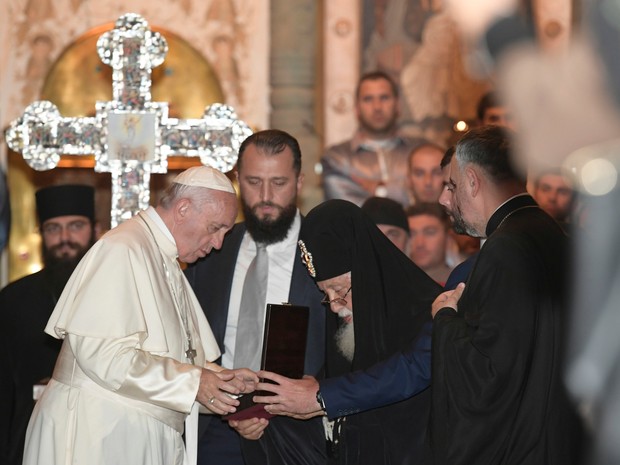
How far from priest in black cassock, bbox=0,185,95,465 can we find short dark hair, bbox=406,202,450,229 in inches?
127

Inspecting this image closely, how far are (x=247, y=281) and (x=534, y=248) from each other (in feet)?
5.19

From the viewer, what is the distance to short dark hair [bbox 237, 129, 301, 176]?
422 centimetres

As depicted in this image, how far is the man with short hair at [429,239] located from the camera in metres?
7.74

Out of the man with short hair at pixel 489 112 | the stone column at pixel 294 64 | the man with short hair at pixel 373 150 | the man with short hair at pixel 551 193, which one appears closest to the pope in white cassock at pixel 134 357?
the man with short hair at pixel 551 193

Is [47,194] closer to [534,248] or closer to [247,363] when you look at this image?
[247,363]

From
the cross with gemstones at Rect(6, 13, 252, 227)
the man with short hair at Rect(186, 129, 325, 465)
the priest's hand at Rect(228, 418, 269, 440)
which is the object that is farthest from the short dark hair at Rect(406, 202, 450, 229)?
the priest's hand at Rect(228, 418, 269, 440)

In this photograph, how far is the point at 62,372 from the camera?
3406 millimetres

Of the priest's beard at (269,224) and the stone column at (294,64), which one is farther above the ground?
the stone column at (294,64)

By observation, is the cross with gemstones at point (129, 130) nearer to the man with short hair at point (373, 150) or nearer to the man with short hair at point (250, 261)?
the man with short hair at point (250, 261)

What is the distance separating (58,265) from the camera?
5211mm

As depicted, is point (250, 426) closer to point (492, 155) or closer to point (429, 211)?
point (492, 155)

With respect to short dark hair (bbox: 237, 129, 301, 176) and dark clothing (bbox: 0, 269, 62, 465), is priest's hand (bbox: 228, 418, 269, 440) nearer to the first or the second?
short dark hair (bbox: 237, 129, 301, 176)

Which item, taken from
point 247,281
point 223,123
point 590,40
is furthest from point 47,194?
point 590,40

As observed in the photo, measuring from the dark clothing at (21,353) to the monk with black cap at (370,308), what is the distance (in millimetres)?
1705
